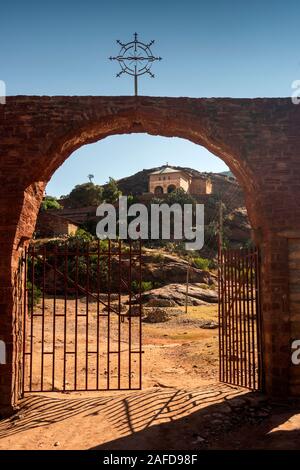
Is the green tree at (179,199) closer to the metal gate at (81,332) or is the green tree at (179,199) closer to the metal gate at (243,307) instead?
the metal gate at (81,332)

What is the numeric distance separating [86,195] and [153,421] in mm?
52037

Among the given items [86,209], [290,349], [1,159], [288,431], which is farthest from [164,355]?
[86,209]

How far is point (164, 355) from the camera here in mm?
12664

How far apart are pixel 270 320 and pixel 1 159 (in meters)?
5.32

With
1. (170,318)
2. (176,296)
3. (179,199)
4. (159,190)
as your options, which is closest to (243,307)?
(170,318)

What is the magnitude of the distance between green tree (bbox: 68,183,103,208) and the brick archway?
4829 cm

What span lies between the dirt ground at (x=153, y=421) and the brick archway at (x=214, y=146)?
569 millimetres

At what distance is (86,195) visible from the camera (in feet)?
186

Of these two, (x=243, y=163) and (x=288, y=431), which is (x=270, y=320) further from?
(x=243, y=163)

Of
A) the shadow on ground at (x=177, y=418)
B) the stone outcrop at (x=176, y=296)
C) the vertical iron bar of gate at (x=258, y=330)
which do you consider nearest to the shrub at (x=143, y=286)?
the stone outcrop at (x=176, y=296)

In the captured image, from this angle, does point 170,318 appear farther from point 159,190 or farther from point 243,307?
point 159,190

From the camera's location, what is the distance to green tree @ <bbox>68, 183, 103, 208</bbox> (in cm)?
5591

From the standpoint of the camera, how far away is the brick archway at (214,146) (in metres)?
6.72

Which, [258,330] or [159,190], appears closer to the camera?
[258,330]
